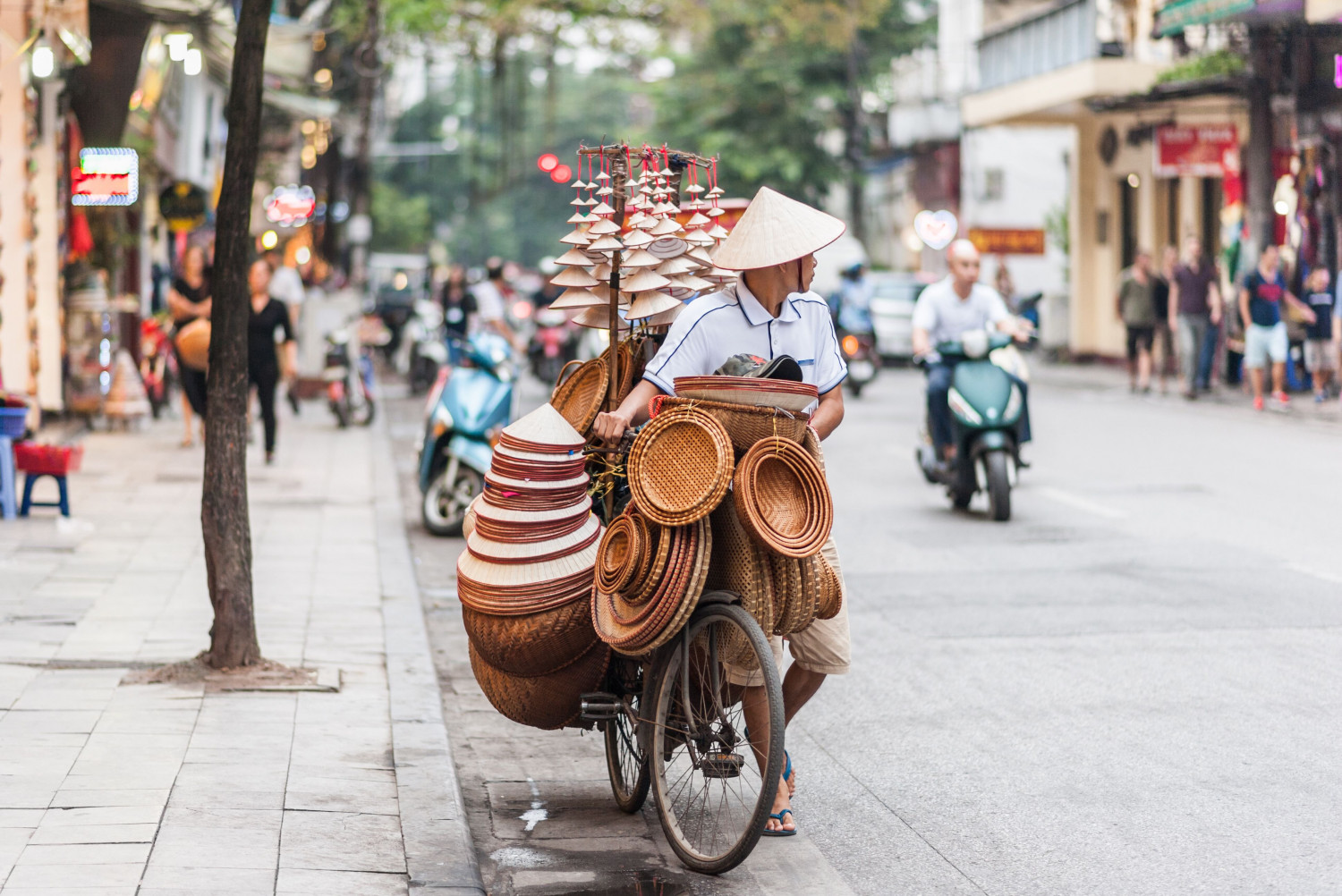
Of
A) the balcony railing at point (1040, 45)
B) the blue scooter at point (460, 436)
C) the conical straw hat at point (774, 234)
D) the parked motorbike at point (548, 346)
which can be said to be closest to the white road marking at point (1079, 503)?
the blue scooter at point (460, 436)

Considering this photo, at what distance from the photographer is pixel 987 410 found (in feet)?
39.2

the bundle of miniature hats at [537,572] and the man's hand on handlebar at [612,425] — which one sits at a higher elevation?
the man's hand on handlebar at [612,425]

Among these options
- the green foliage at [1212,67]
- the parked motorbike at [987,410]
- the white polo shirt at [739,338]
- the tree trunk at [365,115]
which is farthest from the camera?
the tree trunk at [365,115]

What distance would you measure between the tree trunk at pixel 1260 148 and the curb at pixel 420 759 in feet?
55.7

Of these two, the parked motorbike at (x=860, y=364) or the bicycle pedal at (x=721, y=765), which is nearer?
the bicycle pedal at (x=721, y=765)

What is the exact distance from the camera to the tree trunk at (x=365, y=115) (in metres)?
27.8

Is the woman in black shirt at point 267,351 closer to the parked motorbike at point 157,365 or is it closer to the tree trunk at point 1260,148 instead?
the parked motorbike at point 157,365

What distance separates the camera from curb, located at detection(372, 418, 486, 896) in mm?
4832

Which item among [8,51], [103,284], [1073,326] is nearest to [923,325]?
[8,51]

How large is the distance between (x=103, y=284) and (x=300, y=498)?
690 centimetres

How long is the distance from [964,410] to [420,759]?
683cm

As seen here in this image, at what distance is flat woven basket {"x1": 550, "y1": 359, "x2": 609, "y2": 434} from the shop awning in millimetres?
17739

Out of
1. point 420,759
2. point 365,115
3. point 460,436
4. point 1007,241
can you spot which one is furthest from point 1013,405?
point 1007,241

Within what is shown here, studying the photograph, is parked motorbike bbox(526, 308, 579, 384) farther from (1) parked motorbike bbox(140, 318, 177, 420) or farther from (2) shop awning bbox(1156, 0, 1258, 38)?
(2) shop awning bbox(1156, 0, 1258, 38)
